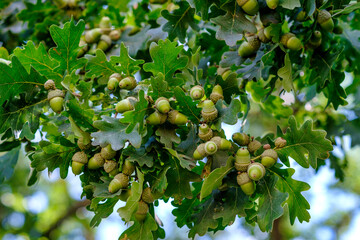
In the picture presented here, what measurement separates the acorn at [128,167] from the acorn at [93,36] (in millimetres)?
956

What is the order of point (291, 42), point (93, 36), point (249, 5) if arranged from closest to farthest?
point (249, 5) → point (291, 42) → point (93, 36)

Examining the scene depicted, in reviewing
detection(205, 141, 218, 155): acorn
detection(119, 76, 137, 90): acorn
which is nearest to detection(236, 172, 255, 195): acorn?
detection(205, 141, 218, 155): acorn

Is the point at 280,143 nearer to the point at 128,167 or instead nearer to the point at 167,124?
the point at 167,124

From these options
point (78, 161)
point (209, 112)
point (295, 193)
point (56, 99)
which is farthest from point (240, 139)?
point (56, 99)

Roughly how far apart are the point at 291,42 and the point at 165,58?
0.49m

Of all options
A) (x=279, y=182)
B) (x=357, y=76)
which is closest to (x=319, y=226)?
(x=357, y=76)

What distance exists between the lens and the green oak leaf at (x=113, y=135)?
1.26 m

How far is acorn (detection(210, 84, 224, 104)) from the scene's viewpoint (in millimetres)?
1389

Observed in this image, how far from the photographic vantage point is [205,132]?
50.5 inches

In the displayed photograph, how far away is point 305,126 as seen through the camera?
1.36 meters

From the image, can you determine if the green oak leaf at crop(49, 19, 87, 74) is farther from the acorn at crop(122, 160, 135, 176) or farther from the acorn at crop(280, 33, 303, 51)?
the acorn at crop(280, 33, 303, 51)

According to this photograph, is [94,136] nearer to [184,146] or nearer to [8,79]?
[184,146]

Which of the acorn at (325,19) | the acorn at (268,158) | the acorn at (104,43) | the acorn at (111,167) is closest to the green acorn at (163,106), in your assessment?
the acorn at (111,167)

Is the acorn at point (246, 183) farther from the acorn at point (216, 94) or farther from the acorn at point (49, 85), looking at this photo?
the acorn at point (49, 85)
